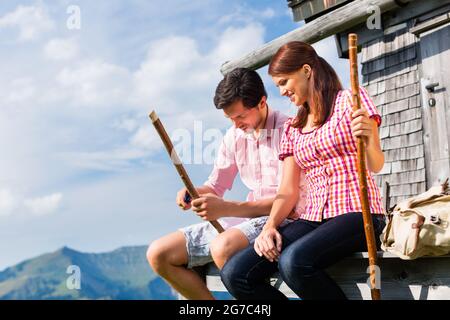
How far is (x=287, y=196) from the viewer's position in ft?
10.2

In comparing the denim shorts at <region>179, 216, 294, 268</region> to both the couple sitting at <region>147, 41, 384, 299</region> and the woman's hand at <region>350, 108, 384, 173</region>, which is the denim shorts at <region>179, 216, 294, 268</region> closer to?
the couple sitting at <region>147, 41, 384, 299</region>

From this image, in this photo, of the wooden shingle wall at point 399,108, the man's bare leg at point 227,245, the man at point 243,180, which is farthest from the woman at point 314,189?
the wooden shingle wall at point 399,108

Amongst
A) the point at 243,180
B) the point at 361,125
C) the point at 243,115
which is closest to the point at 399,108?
the point at 243,180

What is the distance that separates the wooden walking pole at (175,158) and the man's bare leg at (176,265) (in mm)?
244

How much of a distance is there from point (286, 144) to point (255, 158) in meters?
0.36

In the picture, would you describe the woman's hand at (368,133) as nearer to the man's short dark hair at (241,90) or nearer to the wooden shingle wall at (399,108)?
the man's short dark hair at (241,90)

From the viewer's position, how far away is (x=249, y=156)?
3.57 m

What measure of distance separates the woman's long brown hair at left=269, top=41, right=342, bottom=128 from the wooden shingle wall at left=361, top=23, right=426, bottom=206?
3.73m

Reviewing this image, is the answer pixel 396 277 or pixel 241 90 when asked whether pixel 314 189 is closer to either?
pixel 396 277

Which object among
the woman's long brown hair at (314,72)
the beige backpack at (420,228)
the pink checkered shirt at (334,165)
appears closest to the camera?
the beige backpack at (420,228)

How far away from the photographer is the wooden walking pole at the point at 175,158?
318 centimetres
